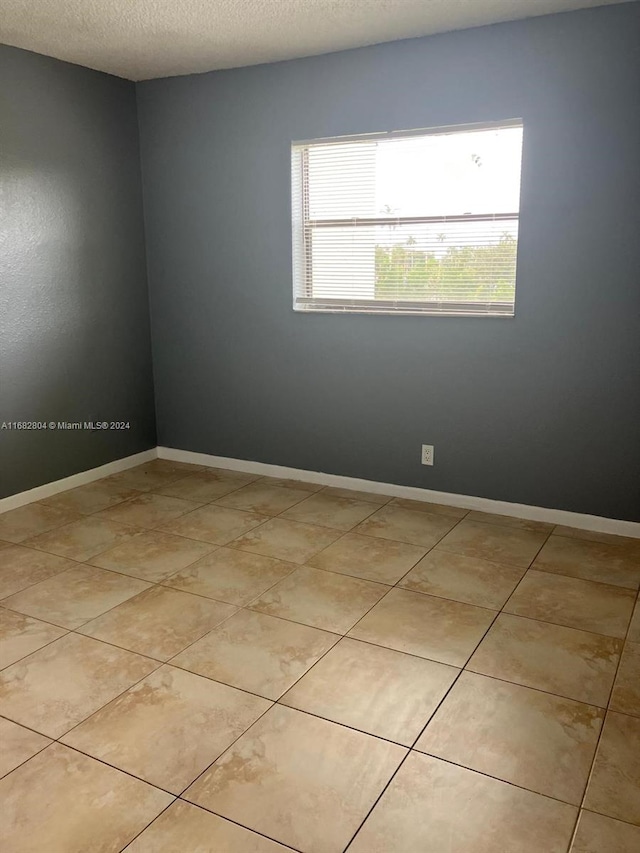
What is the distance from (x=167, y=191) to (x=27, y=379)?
1.44 meters

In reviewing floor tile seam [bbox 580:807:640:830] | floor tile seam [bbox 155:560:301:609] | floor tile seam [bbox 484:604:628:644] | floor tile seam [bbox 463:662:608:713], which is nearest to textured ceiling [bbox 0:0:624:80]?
floor tile seam [bbox 155:560:301:609]

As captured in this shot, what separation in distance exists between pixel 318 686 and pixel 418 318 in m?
2.07

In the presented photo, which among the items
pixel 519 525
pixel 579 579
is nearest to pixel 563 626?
pixel 579 579

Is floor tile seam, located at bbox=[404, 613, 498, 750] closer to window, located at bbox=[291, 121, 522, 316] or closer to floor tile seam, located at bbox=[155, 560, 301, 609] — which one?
floor tile seam, located at bbox=[155, 560, 301, 609]

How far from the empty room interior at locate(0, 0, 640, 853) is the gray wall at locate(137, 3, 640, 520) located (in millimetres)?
17

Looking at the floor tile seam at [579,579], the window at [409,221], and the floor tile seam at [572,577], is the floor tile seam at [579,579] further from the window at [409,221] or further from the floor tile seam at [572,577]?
the window at [409,221]

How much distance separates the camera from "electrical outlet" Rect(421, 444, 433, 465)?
149 inches

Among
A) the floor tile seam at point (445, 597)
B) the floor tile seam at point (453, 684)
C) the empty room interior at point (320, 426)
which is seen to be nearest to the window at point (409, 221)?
the empty room interior at point (320, 426)

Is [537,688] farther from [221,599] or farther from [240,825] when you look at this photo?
[221,599]

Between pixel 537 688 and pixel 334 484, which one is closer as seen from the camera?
pixel 537 688

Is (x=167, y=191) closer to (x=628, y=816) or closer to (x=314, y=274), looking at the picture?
(x=314, y=274)

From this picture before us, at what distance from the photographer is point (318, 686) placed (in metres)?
2.21

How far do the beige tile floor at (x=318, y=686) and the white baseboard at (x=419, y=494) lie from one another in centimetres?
8

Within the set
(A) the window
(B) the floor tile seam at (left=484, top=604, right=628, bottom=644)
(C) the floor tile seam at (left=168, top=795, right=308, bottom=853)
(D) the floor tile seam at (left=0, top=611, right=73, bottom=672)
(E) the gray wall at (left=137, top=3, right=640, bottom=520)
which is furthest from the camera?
(A) the window
